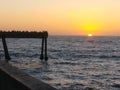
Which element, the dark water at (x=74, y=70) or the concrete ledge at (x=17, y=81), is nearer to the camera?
the concrete ledge at (x=17, y=81)

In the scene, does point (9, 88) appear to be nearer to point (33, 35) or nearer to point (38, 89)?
point (38, 89)

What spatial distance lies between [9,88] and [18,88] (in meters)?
0.55

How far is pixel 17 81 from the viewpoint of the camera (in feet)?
16.1

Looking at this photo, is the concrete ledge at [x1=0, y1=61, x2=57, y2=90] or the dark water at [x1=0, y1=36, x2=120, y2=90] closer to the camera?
the concrete ledge at [x1=0, y1=61, x2=57, y2=90]

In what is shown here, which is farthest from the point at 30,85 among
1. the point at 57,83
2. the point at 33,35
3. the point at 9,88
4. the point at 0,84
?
the point at 33,35

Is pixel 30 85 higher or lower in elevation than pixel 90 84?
higher

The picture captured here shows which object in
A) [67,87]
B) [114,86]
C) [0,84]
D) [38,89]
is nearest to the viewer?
[38,89]

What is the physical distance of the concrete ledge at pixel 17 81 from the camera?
448 centimetres

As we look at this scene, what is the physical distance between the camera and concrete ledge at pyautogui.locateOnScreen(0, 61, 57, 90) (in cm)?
448

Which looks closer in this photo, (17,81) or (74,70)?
(17,81)

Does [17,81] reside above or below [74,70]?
above

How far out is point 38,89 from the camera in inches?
169

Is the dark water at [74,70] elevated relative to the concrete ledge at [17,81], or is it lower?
lower

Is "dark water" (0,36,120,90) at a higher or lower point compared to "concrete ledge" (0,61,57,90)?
lower
